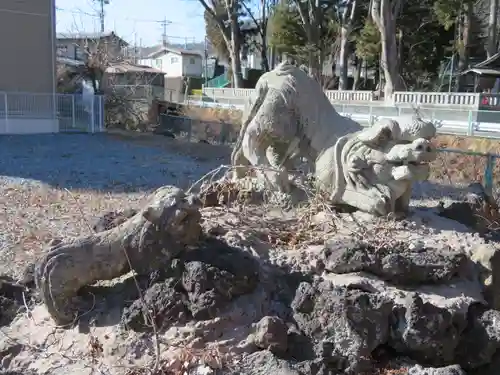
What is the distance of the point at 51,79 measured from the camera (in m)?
18.6

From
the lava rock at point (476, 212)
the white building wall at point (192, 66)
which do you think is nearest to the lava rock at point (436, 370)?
the lava rock at point (476, 212)

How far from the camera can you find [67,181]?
10367 millimetres

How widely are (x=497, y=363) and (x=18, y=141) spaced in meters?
14.4

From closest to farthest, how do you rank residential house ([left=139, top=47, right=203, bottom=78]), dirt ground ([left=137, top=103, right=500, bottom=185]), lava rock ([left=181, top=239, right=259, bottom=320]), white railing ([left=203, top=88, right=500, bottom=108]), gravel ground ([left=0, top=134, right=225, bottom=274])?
lava rock ([left=181, top=239, right=259, bottom=320]), gravel ground ([left=0, top=134, right=225, bottom=274]), dirt ground ([left=137, top=103, right=500, bottom=185]), white railing ([left=203, top=88, right=500, bottom=108]), residential house ([left=139, top=47, right=203, bottom=78])

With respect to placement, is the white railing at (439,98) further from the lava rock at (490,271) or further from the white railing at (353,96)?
the lava rock at (490,271)

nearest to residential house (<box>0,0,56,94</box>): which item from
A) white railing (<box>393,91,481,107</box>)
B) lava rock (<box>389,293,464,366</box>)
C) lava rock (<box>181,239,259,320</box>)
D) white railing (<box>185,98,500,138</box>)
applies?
white railing (<box>185,98,500,138</box>)

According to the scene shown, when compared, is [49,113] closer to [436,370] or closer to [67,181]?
[67,181]

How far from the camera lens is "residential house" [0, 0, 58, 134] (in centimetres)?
1742

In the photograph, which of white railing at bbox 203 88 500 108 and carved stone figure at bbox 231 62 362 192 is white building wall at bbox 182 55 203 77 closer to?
white railing at bbox 203 88 500 108

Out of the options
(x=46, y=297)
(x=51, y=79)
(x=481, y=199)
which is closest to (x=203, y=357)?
(x=46, y=297)

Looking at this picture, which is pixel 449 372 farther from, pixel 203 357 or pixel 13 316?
pixel 13 316

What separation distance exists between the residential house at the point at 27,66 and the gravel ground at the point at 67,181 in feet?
2.94

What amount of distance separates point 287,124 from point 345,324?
2104 millimetres

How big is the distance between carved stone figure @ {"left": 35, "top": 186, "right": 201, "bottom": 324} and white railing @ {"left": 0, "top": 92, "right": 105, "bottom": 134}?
14.5 metres
